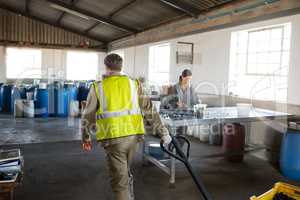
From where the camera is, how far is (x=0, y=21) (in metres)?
11.4

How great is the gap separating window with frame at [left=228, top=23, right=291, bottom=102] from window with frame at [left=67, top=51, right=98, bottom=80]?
8.88 metres

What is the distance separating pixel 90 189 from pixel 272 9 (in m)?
3.70

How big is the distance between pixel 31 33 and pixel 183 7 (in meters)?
8.09

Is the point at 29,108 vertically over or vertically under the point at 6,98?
under

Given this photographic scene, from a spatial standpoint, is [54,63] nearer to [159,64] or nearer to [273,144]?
[159,64]

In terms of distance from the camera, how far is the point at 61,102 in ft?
28.1

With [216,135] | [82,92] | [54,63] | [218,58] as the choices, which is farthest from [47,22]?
[216,135]

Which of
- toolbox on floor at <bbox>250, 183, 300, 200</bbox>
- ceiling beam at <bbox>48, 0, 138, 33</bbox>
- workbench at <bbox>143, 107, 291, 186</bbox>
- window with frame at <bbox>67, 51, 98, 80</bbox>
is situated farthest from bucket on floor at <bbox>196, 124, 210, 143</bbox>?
window with frame at <bbox>67, 51, 98, 80</bbox>

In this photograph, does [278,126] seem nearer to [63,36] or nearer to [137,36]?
[137,36]

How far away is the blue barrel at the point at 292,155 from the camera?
3838 millimetres

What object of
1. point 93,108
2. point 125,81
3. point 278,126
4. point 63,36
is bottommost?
point 278,126

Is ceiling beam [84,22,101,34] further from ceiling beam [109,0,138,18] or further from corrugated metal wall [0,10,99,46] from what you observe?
ceiling beam [109,0,138,18]

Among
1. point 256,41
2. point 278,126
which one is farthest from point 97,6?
point 278,126

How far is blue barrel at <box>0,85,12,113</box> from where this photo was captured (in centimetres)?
902
